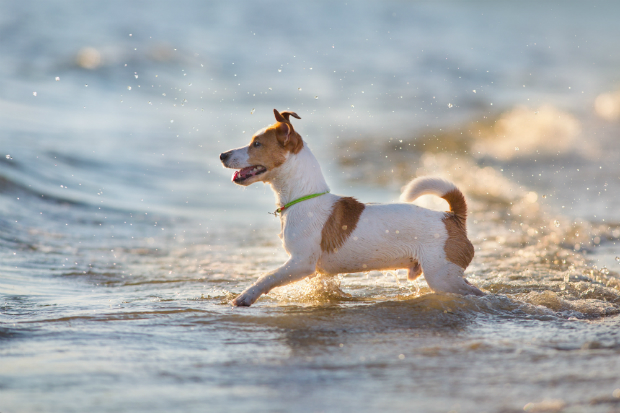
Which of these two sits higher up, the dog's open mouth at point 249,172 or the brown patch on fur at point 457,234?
the dog's open mouth at point 249,172

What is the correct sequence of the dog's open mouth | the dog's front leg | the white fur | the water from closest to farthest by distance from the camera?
the water → the dog's front leg → the white fur → the dog's open mouth

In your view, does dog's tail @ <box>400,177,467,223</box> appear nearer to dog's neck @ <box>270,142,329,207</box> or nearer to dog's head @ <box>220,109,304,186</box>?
dog's neck @ <box>270,142,329,207</box>

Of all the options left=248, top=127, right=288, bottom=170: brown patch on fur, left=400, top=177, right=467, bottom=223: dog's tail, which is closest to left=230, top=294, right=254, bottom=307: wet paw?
left=248, top=127, right=288, bottom=170: brown patch on fur

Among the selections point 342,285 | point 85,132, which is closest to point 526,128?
point 85,132

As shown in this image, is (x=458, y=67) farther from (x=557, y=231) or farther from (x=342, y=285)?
(x=342, y=285)

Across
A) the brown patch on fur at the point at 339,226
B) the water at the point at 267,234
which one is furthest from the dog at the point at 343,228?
the water at the point at 267,234

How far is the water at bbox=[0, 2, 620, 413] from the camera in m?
3.47

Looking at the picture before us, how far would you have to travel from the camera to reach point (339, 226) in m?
5.12

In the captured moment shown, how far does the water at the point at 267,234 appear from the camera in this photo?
3.47 metres

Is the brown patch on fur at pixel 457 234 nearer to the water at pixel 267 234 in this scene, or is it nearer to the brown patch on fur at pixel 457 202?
the brown patch on fur at pixel 457 202

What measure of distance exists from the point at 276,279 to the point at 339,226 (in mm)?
672

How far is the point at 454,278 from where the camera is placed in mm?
5059

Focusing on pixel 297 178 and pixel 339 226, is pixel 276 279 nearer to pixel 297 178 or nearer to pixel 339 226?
pixel 339 226

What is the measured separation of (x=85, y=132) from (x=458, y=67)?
1942 centimetres
